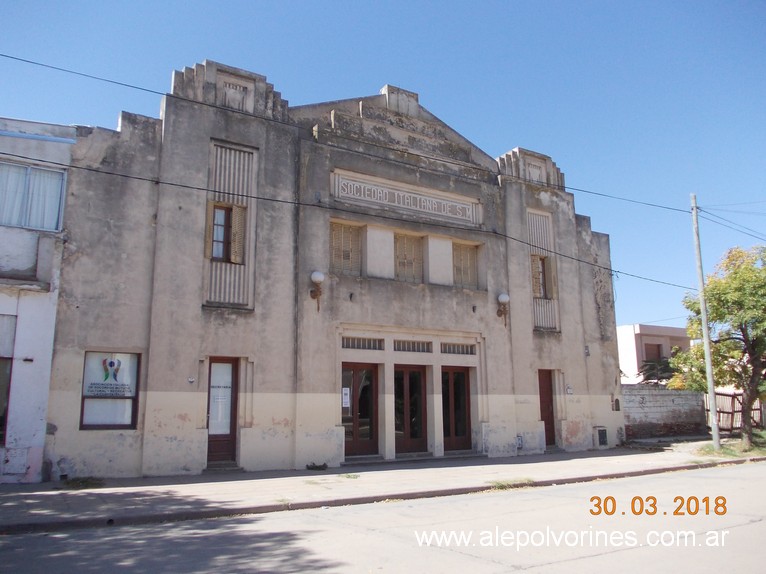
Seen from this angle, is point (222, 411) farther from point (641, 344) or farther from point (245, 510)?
point (641, 344)

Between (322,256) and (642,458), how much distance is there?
1120 cm

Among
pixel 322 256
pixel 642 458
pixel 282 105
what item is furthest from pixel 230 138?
A: pixel 642 458

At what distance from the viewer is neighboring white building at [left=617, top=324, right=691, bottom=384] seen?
144ft

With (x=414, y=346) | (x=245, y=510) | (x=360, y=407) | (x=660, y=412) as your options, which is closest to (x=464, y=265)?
(x=414, y=346)

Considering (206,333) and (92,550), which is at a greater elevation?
(206,333)

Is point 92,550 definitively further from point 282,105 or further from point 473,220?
point 473,220

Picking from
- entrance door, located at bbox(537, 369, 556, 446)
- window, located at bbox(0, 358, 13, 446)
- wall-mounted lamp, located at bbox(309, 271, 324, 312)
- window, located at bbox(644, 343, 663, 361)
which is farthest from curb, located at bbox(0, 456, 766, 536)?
window, located at bbox(644, 343, 663, 361)

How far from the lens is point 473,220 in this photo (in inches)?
805

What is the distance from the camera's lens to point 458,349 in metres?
19.6

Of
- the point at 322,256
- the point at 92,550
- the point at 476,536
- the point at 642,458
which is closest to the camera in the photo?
the point at 92,550

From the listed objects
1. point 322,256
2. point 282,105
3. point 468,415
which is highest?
point 282,105

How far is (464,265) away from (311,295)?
6040mm

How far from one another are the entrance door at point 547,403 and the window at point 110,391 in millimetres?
12989

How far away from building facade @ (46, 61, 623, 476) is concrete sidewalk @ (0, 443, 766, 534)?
1242 mm
